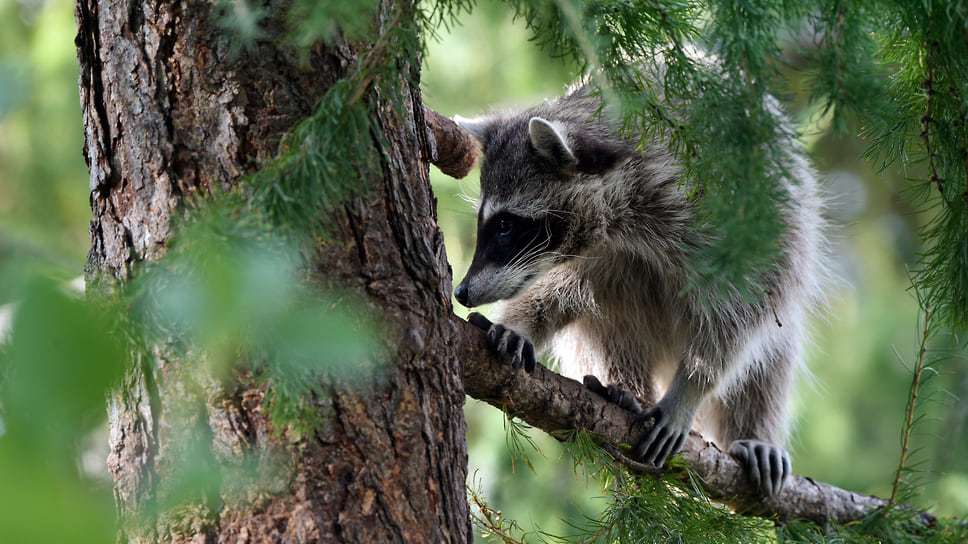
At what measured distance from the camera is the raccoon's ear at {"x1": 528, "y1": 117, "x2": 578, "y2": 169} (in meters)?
2.47

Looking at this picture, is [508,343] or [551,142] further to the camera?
[551,142]

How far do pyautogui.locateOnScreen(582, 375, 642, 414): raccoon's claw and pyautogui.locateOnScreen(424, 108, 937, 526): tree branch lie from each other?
3 centimetres

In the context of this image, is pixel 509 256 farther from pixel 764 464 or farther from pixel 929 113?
pixel 929 113

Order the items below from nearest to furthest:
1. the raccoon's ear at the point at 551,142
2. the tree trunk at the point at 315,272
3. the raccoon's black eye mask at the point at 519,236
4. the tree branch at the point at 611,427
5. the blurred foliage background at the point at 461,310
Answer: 1. the blurred foliage background at the point at 461,310
2. the tree trunk at the point at 315,272
3. the tree branch at the point at 611,427
4. the raccoon's ear at the point at 551,142
5. the raccoon's black eye mask at the point at 519,236

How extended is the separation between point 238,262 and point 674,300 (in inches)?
86.6

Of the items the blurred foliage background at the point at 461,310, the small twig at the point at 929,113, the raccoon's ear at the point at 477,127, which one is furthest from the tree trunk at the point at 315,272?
the raccoon's ear at the point at 477,127

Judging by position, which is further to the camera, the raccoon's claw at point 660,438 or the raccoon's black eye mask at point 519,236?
the raccoon's black eye mask at point 519,236

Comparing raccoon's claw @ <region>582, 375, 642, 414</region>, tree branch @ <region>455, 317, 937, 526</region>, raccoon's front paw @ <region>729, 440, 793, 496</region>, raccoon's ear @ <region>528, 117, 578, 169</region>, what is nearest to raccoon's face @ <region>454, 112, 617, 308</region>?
raccoon's ear @ <region>528, 117, 578, 169</region>

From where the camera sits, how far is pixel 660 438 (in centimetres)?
235

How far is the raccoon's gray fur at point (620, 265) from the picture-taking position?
250 cm

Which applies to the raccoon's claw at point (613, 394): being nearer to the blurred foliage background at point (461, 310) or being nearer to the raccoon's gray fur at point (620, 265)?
the raccoon's gray fur at point (620, 265)

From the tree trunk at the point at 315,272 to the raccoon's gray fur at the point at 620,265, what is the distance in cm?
99

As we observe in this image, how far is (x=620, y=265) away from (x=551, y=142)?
53 cm

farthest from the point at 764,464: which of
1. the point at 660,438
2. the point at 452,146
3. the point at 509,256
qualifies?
the point at 452,146
